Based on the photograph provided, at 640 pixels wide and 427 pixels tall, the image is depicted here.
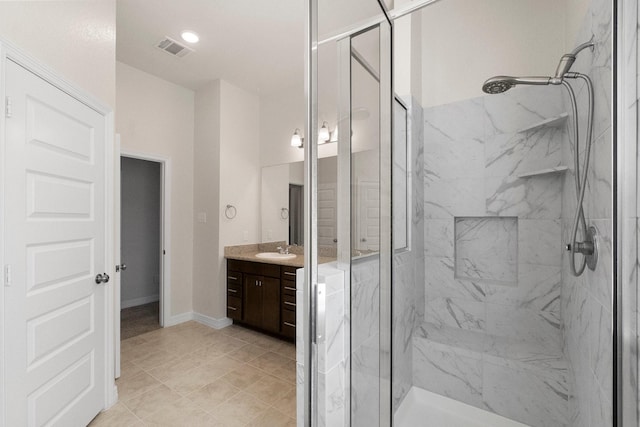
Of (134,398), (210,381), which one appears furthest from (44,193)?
(210,381)

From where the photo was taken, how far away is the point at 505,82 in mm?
1757

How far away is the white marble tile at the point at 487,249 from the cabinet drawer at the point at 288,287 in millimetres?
1572

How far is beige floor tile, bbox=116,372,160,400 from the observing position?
207 centimetres

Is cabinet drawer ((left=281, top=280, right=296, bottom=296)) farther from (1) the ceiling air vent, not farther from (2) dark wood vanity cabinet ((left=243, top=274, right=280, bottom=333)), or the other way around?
(1) the ceiling air vent

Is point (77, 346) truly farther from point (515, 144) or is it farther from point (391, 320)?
point (515, 144)

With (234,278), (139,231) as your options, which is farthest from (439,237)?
(139,231)

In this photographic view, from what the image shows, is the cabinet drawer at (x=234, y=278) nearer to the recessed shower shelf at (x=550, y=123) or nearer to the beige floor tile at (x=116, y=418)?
the beige floor tile at (x=116, y=418)

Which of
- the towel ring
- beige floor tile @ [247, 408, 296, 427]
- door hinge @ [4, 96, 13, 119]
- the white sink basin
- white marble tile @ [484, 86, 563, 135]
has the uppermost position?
white marble tile @ [484, 86, 563, 135]

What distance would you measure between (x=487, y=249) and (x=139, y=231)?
4.53 m

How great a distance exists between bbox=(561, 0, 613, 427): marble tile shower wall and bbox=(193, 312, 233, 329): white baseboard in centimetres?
315

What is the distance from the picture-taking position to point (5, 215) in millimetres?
1236

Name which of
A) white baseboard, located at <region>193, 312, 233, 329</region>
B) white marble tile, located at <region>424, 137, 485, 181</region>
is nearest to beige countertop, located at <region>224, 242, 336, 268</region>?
white baseboard, located at <region>193, 312, 233, 329</region>

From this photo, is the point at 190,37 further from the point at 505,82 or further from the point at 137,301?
the point at 137,301

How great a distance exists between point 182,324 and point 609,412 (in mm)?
3740
